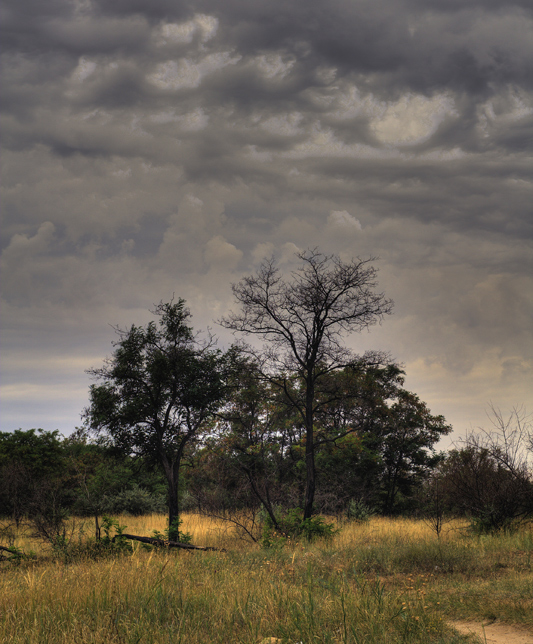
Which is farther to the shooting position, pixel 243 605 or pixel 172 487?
pixel 172 487

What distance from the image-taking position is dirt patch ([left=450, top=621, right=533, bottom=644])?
5.44 meters

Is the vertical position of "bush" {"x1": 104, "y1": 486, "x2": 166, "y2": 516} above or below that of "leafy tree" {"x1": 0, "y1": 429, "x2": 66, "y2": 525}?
below

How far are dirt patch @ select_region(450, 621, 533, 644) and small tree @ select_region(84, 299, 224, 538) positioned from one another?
1137 cm

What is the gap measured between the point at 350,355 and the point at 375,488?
14.6 metres

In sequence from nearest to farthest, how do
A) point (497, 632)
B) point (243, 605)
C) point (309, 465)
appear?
1. point (243, 605)
2. point (497, 632)
3. point (309, 465)

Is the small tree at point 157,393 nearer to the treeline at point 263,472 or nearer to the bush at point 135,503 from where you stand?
the treeline at point 263,472

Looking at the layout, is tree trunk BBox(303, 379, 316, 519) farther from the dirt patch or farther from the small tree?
the dirt patch

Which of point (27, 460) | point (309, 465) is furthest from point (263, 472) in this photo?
point (27, 460)

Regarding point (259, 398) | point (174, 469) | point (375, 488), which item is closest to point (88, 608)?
point (174, 469)

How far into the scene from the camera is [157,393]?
54.5ft

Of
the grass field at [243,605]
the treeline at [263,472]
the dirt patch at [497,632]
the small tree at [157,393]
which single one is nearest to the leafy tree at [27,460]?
the treeline at [263,472]

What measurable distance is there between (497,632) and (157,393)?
12803 millimetres

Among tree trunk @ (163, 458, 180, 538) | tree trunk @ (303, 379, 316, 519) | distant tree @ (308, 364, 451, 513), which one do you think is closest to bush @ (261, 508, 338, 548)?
tree trunk @ (303, 379, 316, 519)

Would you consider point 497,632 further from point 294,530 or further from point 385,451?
point 385,451
